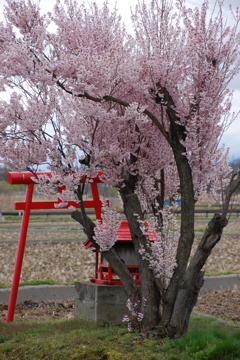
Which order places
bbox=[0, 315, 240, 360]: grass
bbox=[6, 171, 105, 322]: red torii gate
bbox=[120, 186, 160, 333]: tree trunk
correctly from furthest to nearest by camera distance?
bbox=[6, 171, 105, 322]: red torii gate
bbox=[120, 186, 160, 333]: tree trunk
bbox=[0, 315, 240, 360]: grass

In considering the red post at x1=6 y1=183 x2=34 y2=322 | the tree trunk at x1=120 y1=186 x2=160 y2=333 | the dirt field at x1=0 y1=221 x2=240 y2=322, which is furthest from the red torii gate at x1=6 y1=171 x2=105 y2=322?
the tree trunk at x1=120 y1=186 x2=160 y2=333

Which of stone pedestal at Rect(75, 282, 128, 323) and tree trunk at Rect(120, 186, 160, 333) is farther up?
tree trunk at Rect(120, 186, 160, 333)

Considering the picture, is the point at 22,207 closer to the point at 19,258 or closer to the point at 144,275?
the point at 19,258

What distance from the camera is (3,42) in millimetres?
8344

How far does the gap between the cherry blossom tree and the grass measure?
1.53ft

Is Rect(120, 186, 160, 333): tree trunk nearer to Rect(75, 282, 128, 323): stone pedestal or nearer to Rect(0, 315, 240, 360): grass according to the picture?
Rect(0, 315, 240, 360): grass

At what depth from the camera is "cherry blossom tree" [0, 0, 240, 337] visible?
8055mm

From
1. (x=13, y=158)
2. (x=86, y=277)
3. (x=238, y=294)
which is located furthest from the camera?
(x=86, y=277)

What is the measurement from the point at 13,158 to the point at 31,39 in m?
1.77

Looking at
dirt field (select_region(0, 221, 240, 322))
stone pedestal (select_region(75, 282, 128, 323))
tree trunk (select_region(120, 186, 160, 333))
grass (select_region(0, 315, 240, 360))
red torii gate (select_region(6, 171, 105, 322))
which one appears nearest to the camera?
grass (select_region(0, 315, 240, 360))

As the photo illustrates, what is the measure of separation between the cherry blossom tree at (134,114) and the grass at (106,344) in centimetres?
46

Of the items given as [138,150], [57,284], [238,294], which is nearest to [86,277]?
[57,284]

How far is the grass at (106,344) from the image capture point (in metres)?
7.23

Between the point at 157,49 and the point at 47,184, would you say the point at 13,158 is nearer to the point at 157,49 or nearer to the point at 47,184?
the point at 47,184
